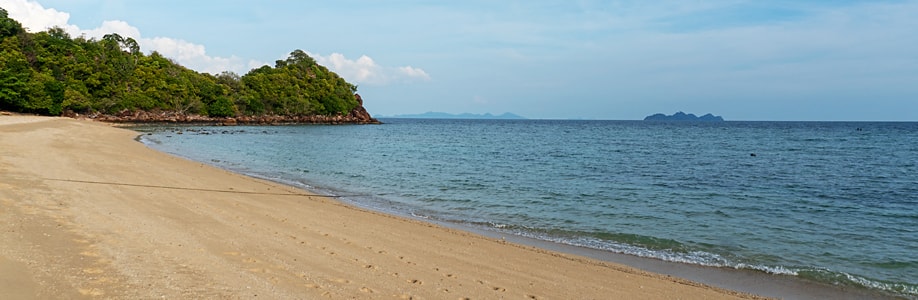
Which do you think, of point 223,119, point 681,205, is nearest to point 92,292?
point 681,205

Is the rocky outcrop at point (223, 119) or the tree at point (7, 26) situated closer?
the tree at point (7, 26)

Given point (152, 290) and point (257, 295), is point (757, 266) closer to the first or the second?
point (257, 295)

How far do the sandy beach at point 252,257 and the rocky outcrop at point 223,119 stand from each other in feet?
270

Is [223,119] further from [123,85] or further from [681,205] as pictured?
[681,205]

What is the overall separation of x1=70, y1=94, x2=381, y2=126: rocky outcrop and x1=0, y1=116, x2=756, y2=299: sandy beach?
270 feet

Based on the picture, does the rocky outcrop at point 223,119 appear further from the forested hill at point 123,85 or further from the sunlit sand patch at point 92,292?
the sunlit sand patch at point 92,292

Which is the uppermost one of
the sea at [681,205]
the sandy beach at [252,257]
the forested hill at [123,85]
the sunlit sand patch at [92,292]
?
the forested hill at [123,85]

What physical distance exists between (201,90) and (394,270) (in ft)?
350

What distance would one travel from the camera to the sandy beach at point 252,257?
5.74 metres

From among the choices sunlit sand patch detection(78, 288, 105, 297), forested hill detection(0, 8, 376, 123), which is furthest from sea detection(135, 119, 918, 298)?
forested hill detection(0, 8, 376, 123)

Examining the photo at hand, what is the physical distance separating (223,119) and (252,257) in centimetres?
10419

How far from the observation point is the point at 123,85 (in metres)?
89.4

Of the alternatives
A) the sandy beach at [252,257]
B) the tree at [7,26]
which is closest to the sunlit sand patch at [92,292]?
the sandy beach at [252,257]

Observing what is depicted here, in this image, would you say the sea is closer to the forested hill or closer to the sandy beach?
the sandy beach
